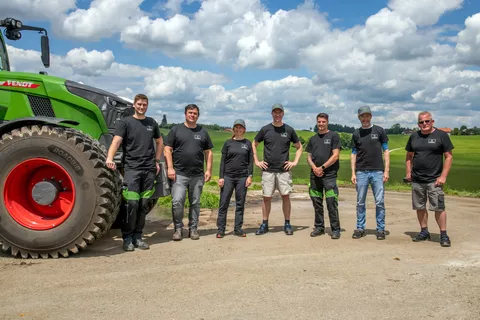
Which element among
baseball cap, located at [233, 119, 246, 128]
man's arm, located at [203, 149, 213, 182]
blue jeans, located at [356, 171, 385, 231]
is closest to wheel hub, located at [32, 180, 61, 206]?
man's arm, located at [203, 149, 213, 182]

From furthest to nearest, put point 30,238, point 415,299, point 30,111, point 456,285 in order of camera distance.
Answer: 1. point 30,111
2. point 30,238
3. point 456,285
4. point 415,299

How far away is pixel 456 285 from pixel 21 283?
4298mm

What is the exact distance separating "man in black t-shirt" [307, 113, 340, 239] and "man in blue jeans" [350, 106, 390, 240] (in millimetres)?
347

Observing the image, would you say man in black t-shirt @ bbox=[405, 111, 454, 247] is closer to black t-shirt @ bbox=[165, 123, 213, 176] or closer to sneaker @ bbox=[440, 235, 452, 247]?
sneaker @ bbox=[440, 235, 452, 247]

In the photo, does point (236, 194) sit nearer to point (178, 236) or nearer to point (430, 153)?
point (178, 236)

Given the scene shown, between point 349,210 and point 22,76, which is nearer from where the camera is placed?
point 22,76

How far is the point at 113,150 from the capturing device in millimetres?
5391

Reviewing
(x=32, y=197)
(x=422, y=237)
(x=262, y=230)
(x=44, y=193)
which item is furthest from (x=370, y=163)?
(x=32, y=197)

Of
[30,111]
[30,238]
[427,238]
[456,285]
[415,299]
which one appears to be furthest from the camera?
[427,238]

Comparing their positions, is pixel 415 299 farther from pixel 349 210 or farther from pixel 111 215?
pixel 349 210

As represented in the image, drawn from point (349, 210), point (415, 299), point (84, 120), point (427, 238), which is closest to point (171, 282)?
point (415, 299)

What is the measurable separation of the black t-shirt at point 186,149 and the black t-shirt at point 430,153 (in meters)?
3.21

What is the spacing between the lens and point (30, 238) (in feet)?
16.8

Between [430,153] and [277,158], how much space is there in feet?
7.37
